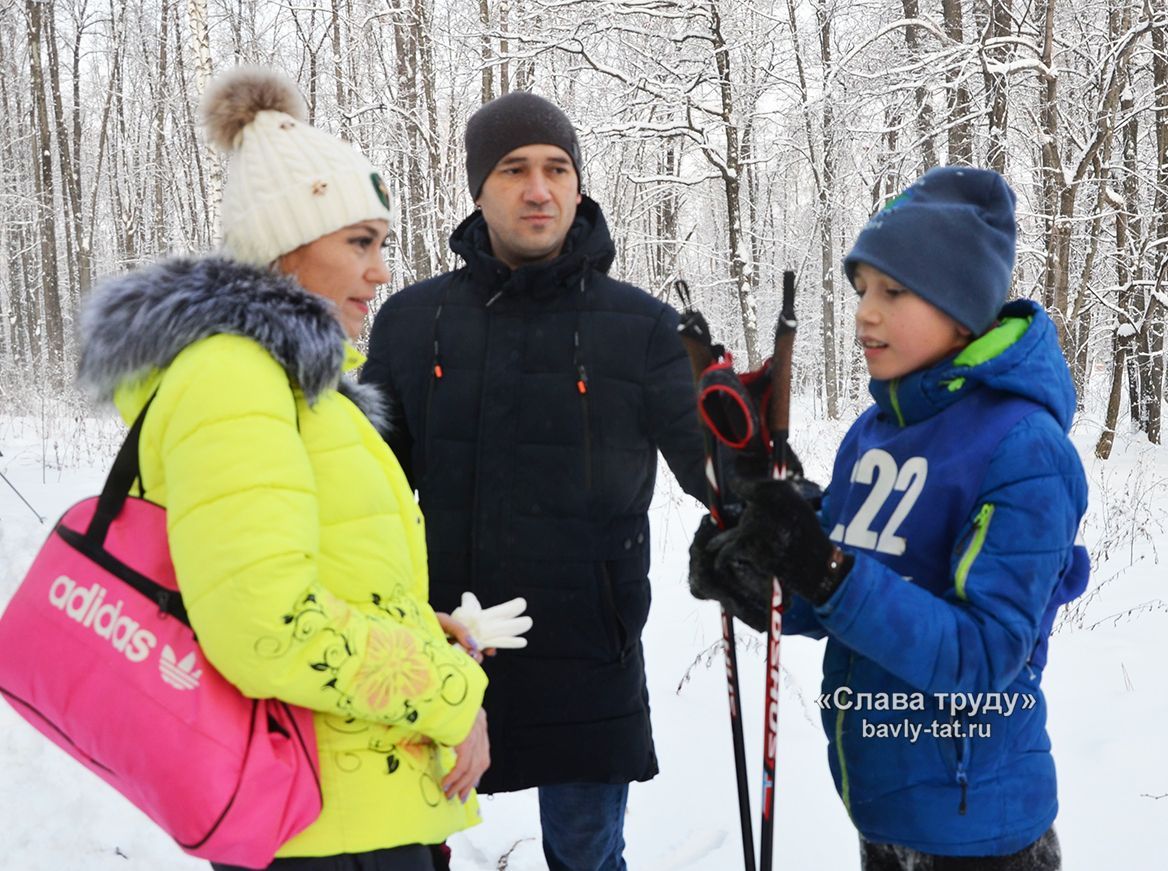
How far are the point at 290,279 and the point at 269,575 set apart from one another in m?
0.55

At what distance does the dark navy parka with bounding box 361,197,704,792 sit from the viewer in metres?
2.25

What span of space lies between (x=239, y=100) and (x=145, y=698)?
3.57 feet

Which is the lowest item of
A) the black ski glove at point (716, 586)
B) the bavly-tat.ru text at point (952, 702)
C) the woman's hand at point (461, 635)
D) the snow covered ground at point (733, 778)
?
the snow covered ground at point (733, 778)

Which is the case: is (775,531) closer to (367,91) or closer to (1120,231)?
(1120,231)

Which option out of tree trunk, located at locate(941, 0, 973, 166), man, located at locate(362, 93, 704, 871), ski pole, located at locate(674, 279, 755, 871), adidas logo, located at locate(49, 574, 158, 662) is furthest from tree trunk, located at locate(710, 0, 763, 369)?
adidas logo, located at locate(49, 574, 158, 662)

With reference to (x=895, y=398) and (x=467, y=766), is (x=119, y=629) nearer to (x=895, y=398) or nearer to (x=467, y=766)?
(x=467, y=766)

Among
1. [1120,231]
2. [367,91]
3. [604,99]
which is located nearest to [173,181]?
[367,91]

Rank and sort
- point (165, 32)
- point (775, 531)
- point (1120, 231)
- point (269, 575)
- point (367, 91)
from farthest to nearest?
1. point (165, 32)
2. point (367, 91)
3. point (1120, 231)
4. point (775, 531)
5. point (269, 575)

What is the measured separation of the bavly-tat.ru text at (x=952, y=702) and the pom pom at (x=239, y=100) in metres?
1.63

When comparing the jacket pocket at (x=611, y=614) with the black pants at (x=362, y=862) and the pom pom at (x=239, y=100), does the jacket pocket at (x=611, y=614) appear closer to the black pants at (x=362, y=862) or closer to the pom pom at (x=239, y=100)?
the black pants at (x=362, y=862)

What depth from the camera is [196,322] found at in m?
1.33

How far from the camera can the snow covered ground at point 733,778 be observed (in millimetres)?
3082

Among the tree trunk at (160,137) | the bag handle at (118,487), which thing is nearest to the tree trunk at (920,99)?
the bag handle at (118,487)

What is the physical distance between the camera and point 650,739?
2340 millimetres
